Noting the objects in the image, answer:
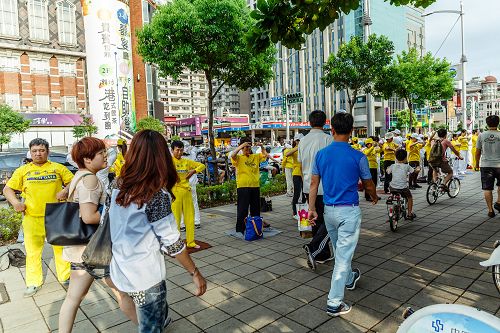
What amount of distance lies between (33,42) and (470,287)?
1727 inches

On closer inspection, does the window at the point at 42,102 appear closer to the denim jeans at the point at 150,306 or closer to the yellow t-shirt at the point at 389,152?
Answer: the yellow t-shirt at the point at 389,152

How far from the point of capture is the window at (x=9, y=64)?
1389 inches

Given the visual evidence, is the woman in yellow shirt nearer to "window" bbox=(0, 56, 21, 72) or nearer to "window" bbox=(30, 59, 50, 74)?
"window" bbox=(30, 59, 50, 74)

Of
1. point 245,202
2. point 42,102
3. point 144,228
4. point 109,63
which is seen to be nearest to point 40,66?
point 42,102

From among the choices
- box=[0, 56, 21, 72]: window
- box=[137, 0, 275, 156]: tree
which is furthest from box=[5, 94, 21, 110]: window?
box=[137, 0, 275, 156]: tree

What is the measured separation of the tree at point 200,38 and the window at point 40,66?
32284 millimetres

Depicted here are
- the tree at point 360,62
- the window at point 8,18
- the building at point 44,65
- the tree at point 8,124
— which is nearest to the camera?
the tree at point 360,62

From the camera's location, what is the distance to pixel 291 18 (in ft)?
15.6

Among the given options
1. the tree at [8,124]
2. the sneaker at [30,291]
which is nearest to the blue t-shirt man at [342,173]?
the sneaker at [30,291]

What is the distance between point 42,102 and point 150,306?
4219 centimetres

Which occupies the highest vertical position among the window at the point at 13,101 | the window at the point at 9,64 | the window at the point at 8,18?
the window at the point at 8,18

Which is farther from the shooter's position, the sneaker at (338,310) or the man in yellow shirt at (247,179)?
the man in yellow shirt at (247,179)

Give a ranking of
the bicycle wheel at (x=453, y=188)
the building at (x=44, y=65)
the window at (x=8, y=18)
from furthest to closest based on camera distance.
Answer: the building at (x=44, y=65) → the window at (x=8, y=18) → the bicycle wheel at (x=453, y=188)

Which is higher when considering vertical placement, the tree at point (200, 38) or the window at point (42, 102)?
the window at point (42, 102)
